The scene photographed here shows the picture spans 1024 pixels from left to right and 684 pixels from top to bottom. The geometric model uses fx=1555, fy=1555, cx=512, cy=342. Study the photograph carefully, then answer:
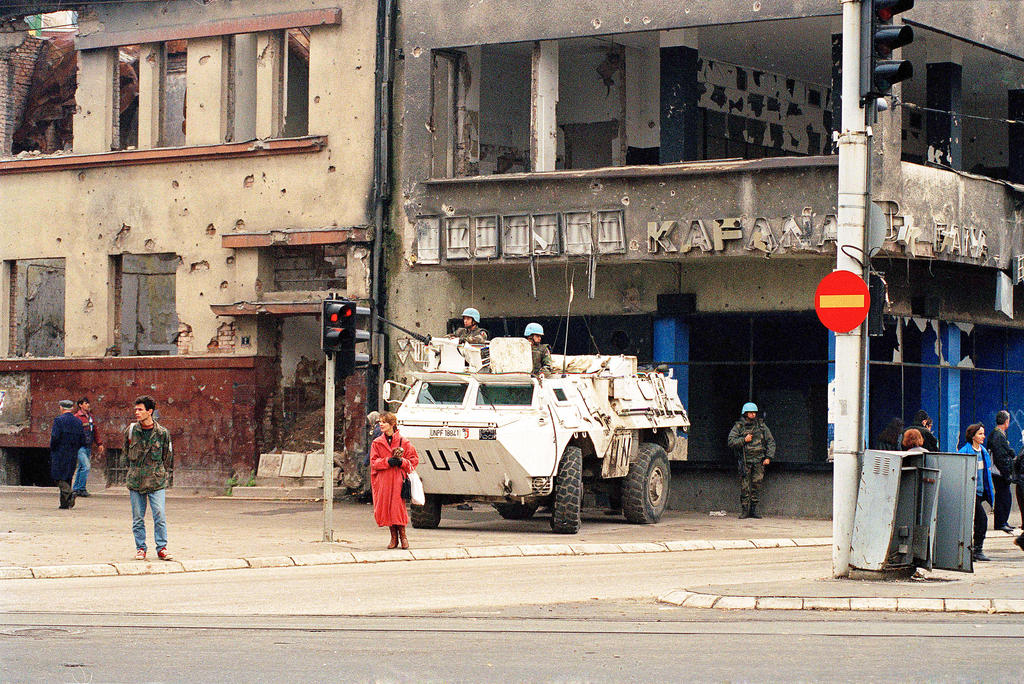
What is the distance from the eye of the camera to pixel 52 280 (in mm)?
35250

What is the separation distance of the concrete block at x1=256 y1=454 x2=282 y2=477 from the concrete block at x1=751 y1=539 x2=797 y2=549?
35.7 ft

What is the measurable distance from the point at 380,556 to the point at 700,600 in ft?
18.4

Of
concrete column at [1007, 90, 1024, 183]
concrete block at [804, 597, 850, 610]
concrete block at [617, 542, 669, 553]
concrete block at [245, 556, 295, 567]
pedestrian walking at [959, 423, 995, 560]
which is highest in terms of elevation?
concrete column at [1007, 90, 1024, 183]

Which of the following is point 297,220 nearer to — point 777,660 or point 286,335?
point 286,335

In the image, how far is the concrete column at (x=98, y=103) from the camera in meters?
30.8

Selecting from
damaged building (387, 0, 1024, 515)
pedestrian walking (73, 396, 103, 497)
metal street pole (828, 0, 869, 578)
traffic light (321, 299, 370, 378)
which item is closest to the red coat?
traffic light (321, 299, 370, 378)

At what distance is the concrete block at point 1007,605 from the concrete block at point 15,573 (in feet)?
30.8

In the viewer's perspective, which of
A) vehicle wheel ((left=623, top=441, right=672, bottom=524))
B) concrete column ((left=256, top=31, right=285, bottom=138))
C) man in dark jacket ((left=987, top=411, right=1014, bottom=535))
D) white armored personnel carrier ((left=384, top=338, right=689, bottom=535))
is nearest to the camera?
man in dark jacket ((left=987, top=411, right=1014, bottom=535))

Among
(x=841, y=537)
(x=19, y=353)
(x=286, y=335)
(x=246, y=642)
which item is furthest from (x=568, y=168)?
(x=246, y=642)

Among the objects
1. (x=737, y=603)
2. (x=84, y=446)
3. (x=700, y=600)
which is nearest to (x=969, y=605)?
(x=737, y=603)

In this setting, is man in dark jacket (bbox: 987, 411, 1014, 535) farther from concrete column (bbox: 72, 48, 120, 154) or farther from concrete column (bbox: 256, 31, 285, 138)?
concrete column (bbox: 72, 48, 120, 154)

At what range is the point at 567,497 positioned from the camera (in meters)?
21.1

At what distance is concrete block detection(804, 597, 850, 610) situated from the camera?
13008mm

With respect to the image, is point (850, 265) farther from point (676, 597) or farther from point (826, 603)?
point (676, 597)
